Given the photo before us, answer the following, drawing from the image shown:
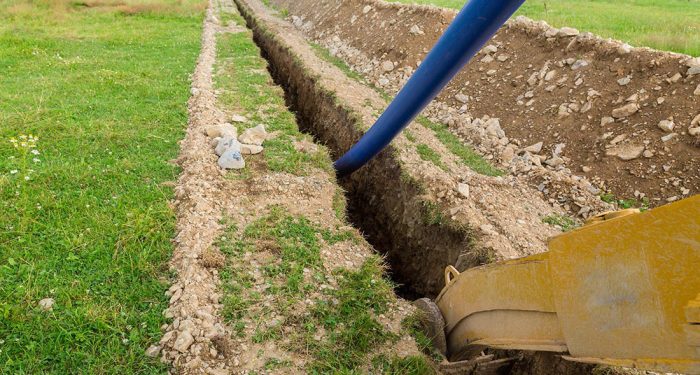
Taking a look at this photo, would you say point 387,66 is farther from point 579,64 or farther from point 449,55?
point 449,55

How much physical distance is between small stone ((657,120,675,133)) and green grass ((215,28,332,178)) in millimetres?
4492

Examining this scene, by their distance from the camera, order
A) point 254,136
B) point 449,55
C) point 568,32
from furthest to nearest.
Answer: point 568,32, point 254,136, point 449,55

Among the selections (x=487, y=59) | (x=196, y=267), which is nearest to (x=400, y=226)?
(x=196, y=267)

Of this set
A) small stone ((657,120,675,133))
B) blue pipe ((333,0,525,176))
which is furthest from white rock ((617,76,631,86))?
blue pipe ((333,0,525,176))

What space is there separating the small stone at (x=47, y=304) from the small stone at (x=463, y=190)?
4453 millimetres

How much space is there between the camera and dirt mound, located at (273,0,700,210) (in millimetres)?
5762

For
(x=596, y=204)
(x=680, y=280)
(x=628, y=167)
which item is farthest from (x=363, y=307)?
(x=628, y=167)

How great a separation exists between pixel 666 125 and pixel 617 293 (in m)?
5.05

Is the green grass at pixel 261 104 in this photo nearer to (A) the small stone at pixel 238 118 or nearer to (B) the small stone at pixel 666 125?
(A) the small stone at pixel 238 118

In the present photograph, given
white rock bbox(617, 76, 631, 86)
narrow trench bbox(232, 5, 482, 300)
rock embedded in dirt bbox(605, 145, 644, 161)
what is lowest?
narrow trench bbox(232, 5, 482, 300)

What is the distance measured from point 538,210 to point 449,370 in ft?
9.30

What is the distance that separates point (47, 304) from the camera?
373cm

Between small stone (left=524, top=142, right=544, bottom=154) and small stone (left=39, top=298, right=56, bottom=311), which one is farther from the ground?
small stone (left=524, top=142, right=544, bottom=154)

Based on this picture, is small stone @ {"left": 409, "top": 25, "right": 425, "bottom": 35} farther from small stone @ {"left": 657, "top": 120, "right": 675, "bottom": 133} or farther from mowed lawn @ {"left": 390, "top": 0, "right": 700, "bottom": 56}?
small stone @ {"left": 657, "top": 120, "right": 675, "bottom": 133}
